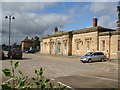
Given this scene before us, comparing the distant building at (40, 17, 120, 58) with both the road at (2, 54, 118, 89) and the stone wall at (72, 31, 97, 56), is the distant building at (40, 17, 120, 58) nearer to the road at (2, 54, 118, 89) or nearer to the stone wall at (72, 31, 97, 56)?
the stone wall at (72, 31, 97, 56)

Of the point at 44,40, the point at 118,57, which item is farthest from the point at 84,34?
the point at 44,40

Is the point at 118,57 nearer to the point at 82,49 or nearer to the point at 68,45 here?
the point at 82,49

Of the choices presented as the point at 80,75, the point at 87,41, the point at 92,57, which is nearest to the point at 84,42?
the point at 87,41

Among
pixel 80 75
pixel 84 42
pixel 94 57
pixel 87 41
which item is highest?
pixel 87 41

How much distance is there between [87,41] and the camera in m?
33.6

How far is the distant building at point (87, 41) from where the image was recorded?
92.2ft

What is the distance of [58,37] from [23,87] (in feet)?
137

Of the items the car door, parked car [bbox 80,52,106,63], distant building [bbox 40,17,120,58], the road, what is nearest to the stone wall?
distant building [bbox 40,17,120,58]

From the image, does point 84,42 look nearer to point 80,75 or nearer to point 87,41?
point 87,41

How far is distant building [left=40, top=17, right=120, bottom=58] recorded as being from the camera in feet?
92.2

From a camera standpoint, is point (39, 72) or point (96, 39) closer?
point (39, 72)

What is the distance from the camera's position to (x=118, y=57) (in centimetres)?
2722

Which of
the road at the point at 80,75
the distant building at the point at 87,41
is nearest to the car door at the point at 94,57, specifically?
the distant building at the point at 87,41

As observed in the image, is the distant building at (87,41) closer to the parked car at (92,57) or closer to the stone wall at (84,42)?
the stone wall at (84,42)
